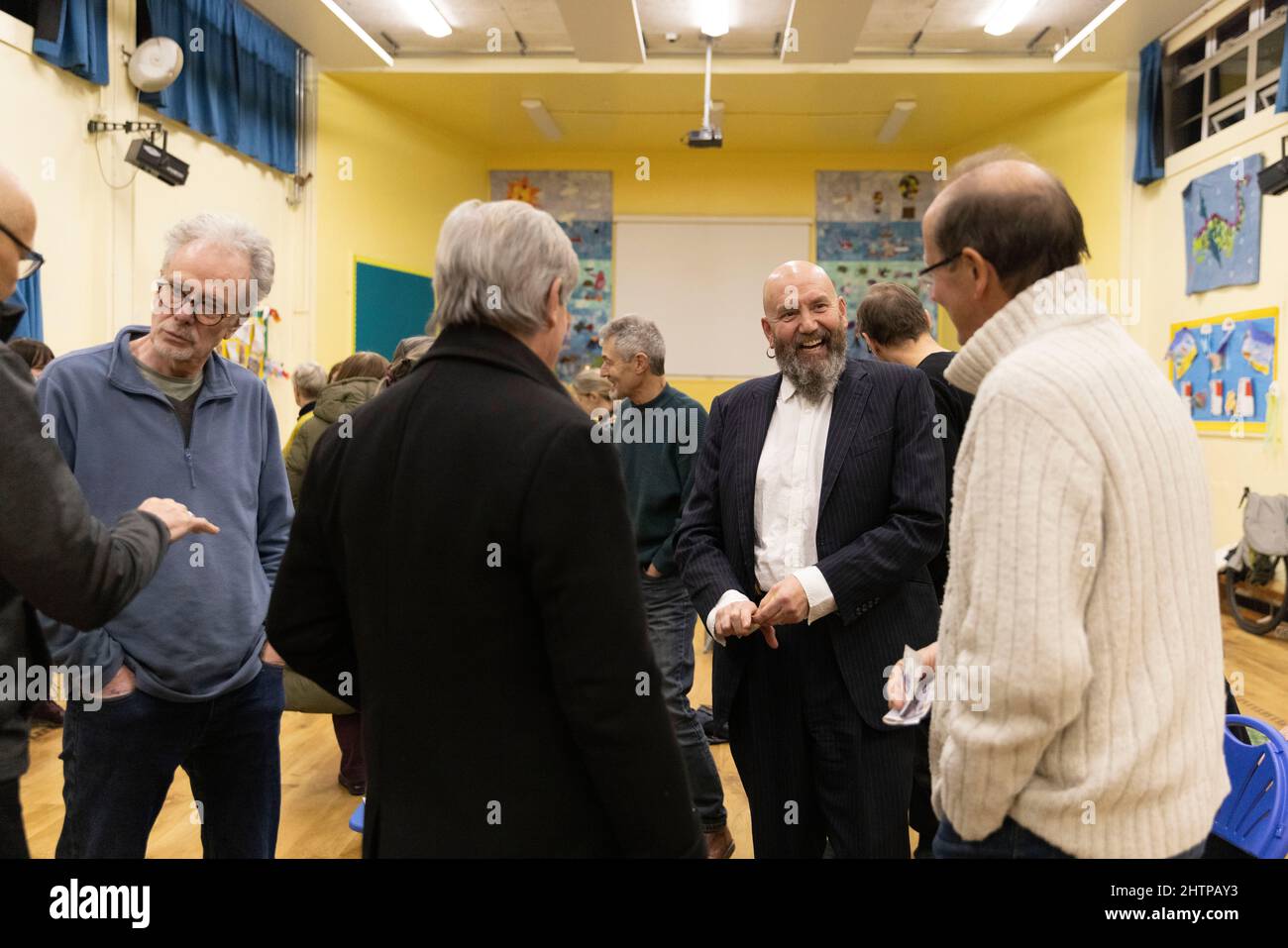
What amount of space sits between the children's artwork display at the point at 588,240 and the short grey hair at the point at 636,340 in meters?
7.44

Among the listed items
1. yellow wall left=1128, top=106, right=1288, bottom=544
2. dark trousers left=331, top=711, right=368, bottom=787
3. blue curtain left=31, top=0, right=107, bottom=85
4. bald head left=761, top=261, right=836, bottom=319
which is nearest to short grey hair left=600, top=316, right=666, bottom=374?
bald head left=761, top=261, right=836, bottom=319

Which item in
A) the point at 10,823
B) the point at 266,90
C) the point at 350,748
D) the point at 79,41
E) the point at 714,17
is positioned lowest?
the point at 350,748

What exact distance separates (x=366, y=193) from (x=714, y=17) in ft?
11.4

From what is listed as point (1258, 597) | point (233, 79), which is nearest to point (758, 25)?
point (233, 79)

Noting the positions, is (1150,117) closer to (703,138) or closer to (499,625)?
(703,138)

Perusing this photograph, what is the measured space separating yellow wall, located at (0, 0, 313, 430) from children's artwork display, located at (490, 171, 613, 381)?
4.39 metres

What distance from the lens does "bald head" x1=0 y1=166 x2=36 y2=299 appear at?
4.61 ft

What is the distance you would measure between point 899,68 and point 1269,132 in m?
2.88

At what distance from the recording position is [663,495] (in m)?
3.51

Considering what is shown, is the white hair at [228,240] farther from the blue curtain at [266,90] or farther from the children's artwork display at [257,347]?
the blue curtain at [266,90]

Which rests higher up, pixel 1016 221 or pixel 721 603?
pixel 1016 221

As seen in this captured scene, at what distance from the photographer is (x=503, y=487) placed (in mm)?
1239

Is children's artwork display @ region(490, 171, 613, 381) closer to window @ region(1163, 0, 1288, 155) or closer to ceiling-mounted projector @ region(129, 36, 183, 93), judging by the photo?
ceiling-mounted projector @ region(129, 36, 183, 93)
